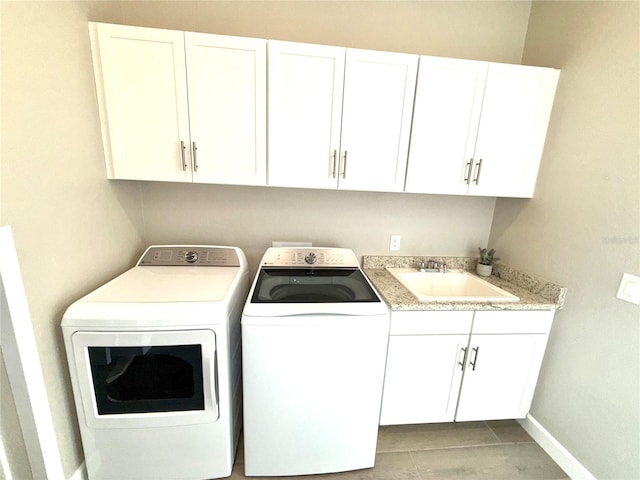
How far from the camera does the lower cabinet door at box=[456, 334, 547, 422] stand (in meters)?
1.53

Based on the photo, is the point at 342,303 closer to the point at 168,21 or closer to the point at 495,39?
the point at 168,21

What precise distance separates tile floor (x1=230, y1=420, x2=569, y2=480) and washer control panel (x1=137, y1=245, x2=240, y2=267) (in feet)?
3.60

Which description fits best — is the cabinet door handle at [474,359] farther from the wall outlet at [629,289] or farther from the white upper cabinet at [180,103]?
the white upper cabinet at [180,103]

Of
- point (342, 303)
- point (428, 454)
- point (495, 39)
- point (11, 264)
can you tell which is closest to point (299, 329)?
point (342, 303)

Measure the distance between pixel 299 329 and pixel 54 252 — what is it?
3.61ft

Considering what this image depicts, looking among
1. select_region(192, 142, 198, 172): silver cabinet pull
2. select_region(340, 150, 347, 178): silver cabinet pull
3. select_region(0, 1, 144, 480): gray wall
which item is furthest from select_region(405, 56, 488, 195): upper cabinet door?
select_region(0, 1, 144, 480): gray wall

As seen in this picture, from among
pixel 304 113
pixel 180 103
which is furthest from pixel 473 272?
pixel 180 103

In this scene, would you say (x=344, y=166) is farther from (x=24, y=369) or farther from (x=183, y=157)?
(x=24, y=369)

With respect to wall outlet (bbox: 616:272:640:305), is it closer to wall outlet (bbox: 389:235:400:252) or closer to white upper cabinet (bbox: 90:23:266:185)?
wall outlet (bbox: 389:235:400:252)

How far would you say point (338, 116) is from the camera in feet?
4.85

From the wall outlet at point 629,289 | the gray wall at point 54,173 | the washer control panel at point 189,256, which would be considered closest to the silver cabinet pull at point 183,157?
the gray wall at point 54,173

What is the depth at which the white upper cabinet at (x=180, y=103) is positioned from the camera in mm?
1317

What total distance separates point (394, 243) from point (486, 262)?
67cm

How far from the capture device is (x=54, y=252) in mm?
1141
